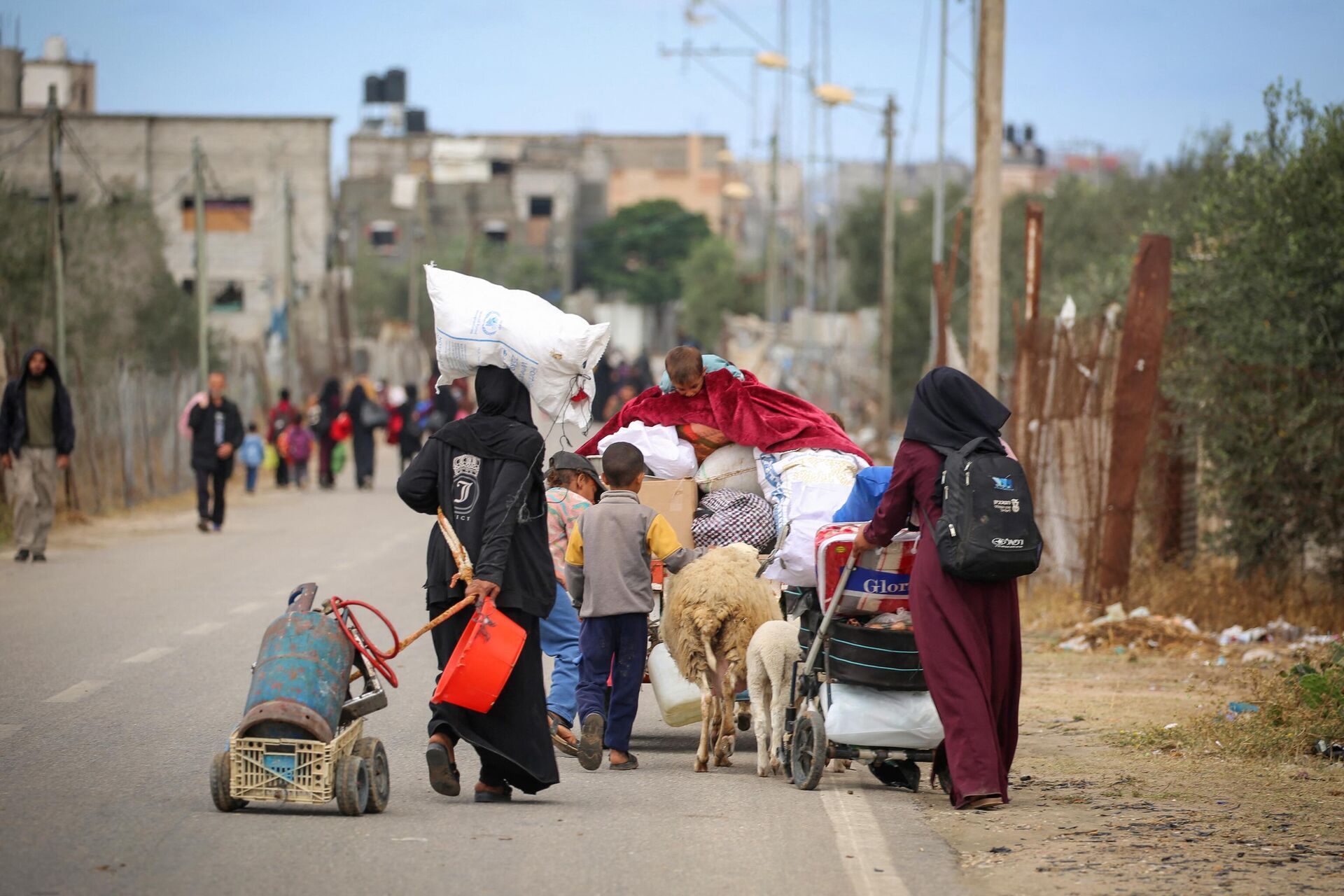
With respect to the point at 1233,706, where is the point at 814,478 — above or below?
above

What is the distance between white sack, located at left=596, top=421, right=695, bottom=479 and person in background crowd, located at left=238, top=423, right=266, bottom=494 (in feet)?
70.5

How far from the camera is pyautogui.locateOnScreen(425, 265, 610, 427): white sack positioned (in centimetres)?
777

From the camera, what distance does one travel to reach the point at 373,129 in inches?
4422

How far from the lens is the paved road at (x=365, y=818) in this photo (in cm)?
622

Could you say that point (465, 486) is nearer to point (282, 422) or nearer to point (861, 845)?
point (861, 845)

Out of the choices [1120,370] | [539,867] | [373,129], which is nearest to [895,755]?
[539,867]

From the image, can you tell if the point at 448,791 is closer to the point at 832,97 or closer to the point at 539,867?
the point at 539,867

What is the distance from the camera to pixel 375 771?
7.27 m

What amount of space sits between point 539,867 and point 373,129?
109800 millimetres

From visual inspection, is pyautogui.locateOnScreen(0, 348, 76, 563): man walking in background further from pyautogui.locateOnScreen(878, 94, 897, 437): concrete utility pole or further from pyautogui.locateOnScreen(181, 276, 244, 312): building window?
pyautogui.locateOnScreen(181, 276, 244, 312): building window

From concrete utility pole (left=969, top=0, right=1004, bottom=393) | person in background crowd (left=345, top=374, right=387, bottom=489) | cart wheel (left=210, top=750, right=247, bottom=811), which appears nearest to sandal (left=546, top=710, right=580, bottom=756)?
cart wheel (left=210, top=750, right=247, bottom=811)

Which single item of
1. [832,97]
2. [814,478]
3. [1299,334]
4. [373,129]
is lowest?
[814,478]

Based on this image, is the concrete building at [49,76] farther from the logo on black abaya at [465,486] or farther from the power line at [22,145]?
the logo on black abaya at [465,486]

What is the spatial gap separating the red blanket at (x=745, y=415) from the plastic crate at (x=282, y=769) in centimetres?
346
